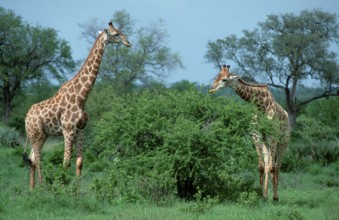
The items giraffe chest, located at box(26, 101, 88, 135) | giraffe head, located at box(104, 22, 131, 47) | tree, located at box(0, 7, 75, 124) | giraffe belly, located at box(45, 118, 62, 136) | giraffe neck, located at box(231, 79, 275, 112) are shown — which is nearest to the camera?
giraffe chest, located at box(26, 101, 88, 135)

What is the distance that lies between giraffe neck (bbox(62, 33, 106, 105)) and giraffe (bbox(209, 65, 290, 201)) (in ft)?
8.29

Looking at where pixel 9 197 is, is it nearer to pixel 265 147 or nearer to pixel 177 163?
pixel 177 163

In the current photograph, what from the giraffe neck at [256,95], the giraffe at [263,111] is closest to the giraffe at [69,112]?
the giraffe at [263,111]

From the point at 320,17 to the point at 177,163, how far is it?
39265 mm

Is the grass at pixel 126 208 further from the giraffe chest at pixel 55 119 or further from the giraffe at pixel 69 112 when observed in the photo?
the giraffe chest at pixel 55 119

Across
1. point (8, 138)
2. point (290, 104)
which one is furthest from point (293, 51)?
point (8, 138)

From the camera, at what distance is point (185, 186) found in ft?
44.5

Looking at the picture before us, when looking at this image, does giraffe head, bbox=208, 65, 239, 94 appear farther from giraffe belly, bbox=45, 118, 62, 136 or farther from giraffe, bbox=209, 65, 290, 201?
giraffe belly, bbox=45, 118, 62, 136

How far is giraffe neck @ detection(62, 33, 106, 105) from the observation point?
13.9 m

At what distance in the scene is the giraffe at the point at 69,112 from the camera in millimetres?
13531

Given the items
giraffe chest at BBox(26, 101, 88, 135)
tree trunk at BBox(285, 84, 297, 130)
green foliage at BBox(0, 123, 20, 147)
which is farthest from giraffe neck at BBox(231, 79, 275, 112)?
tree trunk at BBox(285, 84, 297, 130)

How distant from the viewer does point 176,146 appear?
504 inches

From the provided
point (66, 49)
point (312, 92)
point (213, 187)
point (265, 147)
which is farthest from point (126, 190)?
point (312, 92)

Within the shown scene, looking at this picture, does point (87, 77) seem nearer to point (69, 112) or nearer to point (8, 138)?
point (69, 112)
